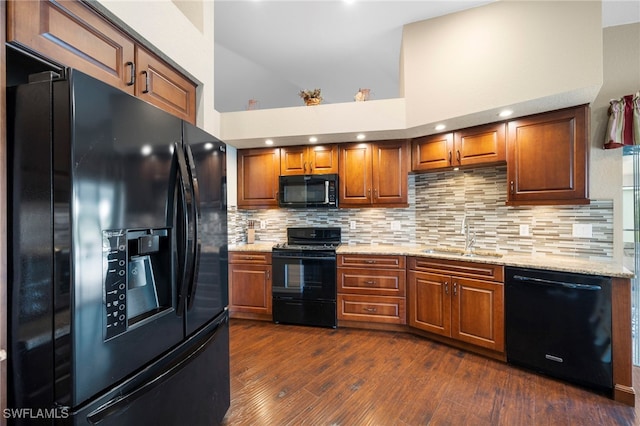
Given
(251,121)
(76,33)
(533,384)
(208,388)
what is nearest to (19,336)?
(208,388)

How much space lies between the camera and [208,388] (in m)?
1.37

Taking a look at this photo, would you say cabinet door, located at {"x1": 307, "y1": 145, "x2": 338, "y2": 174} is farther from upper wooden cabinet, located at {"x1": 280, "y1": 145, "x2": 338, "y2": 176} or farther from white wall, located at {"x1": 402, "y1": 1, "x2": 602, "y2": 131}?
white wall, located at {"x1": 402, "y1": 1, "x2": 602, "y2": 131}

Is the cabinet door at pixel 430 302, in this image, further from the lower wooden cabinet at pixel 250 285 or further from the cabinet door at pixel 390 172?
the lower wooden cabinet at pixel 250 285

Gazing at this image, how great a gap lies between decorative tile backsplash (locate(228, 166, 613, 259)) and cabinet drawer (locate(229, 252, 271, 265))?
320 mm

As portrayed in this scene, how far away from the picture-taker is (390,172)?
10.6 ft

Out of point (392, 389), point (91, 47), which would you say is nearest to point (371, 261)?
point (392, 389)

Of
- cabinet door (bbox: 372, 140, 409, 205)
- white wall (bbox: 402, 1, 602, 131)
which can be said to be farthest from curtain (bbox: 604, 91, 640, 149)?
cabinet door (bbox: 372, 140, 409, 205)

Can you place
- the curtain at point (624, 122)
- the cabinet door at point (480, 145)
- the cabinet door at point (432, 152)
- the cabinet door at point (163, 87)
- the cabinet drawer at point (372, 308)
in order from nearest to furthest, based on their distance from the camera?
the cabinet door at point (163, 87) < the curtain at point (624, 122) < the cabinet door at point (480, 145) < the cabinet door at point (432, 152) < the cabinet drawer at point (372, 308)

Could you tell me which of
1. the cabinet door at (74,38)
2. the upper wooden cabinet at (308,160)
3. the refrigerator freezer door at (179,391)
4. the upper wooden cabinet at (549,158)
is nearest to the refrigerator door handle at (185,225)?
the refrigerator freezer door at (179,391)

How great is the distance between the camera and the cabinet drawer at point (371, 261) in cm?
297

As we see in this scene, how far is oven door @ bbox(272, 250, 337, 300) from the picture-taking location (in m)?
3.12

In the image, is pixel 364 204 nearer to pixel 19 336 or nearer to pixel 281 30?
pixel 281 30

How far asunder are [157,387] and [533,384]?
8.20 feet

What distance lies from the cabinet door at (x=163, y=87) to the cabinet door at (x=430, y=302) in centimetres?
246
